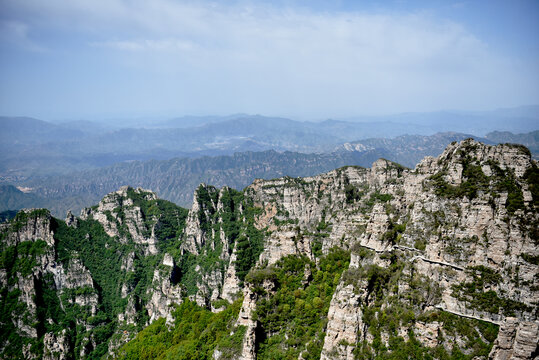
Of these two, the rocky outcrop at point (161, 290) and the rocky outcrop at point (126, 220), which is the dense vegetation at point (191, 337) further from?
the rocky outcrop at point (126, 220)

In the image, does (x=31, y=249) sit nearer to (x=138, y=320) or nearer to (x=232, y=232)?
(x=138, y=320)

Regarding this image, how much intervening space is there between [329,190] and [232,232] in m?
25.5

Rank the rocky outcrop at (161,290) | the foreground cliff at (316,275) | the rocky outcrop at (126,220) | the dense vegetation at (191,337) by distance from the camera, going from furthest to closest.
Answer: the rocky outcrop at (126,220) < the rocky outcrop at (161,290) < the dense vegetation at (191,337) < the foreground cliff at (316,275)

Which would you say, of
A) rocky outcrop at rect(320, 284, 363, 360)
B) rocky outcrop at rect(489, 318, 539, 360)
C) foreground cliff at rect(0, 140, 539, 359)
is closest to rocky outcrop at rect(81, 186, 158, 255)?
foreground cliff at rect(0, 140, 539, 359)

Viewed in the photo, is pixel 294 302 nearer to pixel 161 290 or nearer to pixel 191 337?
pixel 191 337

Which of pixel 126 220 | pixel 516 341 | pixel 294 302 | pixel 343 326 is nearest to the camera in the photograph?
pixel 516 341

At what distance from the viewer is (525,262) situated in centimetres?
2727

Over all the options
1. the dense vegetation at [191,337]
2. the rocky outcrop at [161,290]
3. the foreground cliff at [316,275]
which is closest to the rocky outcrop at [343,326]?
the foreground cliff at [316,275]

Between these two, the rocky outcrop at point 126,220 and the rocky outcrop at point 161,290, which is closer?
the rocky outcrop at point 161,290

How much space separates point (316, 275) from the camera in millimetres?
43562

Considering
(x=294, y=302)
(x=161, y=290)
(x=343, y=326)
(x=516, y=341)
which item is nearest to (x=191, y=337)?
(x=294, y=302)

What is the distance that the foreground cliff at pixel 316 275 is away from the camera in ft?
94.1

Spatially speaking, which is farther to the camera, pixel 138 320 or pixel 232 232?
pixel 232 232

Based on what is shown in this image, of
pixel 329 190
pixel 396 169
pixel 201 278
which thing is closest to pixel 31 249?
pixel 201 278
